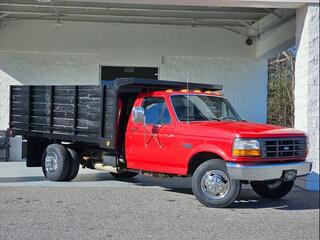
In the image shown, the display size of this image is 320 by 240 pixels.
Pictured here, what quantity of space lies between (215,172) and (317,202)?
2.20 meters

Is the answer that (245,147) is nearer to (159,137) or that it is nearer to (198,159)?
(198,159)

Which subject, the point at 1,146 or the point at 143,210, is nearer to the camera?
the point at 143,210

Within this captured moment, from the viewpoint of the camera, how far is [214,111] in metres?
9.81

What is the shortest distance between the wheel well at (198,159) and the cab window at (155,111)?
84 centimetres

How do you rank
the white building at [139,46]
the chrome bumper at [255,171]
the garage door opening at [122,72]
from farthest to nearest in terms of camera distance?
1. the garage door opening at [122,72]
2. the white building at [139,46]
3. the chrome bumper at [255,171]

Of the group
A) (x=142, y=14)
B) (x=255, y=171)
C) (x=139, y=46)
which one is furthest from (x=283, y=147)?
(x=139, y=46)

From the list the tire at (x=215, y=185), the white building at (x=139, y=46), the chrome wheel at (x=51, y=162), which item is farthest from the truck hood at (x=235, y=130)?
the white building at (x=139, y=46)

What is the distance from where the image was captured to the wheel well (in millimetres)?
8961

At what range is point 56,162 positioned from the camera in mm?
11227

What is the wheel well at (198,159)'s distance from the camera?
29.4ft

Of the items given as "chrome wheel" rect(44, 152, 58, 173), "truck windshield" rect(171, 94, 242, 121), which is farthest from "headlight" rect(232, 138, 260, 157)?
"chrome wheel" rect(44, 152, 58, 173)

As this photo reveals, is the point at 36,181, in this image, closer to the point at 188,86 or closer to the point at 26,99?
the point at 26,99

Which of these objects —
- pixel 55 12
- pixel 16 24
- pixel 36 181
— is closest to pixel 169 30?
pixel 55 12

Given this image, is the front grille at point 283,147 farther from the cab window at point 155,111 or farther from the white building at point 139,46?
the white building at point 139,46
